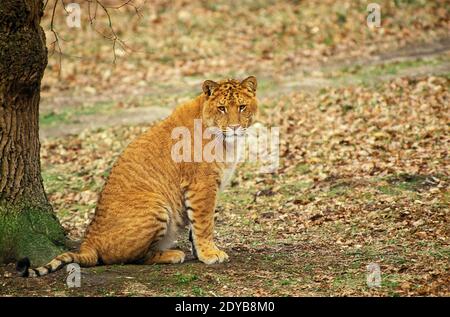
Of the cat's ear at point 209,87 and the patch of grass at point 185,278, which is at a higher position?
the cat's ear at point 209,87

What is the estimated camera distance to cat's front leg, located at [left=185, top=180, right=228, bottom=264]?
814 cm

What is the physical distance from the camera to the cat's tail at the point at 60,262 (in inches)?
291

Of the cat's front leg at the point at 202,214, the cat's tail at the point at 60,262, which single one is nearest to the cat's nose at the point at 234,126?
the cat's front leg at the point at 202,214

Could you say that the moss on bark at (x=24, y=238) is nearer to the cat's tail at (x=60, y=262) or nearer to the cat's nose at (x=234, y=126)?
the cat's tail at (x=60, y=262)

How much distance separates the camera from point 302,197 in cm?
1090

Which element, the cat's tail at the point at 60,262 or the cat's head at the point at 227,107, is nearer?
the cat's tail at the point at 60,262

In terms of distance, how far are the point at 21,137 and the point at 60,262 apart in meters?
1.53

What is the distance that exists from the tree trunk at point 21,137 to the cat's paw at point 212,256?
1.57 meters

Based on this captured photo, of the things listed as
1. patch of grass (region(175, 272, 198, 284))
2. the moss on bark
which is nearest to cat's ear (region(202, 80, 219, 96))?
patch of grass (region(175, 272, 198, 284))

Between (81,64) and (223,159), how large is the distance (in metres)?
12.2

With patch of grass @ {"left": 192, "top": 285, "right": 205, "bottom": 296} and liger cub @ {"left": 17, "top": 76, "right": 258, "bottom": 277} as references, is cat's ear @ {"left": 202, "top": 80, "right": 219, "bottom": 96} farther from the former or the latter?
patch of grass @ {"left": 192, "top": 285, "right": 205, "bottom": 296}

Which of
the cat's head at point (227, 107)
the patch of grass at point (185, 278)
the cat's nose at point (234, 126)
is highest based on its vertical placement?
the cat's head at point (227, 107)

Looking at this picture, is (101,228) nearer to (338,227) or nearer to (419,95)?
(338,227)
